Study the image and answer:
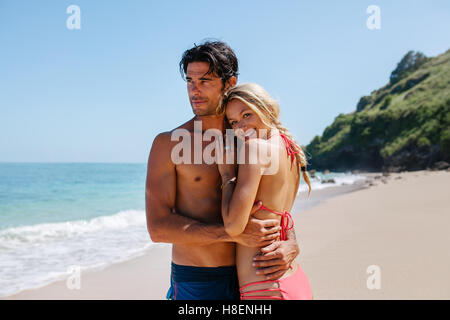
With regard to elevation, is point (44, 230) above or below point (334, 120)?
below

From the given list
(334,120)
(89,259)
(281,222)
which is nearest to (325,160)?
(334,120)

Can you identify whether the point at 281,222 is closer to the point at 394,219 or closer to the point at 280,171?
the point at 280,171

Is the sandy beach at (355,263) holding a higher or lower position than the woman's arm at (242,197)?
lower

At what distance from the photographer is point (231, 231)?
218 cm

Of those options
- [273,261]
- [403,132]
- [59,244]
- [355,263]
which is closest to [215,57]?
[273,261]

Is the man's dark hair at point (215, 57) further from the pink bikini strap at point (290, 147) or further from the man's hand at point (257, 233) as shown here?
the man's hand at point (257, 233)

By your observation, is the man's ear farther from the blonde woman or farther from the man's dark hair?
the blonde woman

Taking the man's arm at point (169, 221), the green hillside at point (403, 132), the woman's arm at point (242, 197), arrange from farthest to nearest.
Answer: the green hillside at point (403, 132) → the man's arm at point (169, 221) → the woman's arm at point (242, 197)

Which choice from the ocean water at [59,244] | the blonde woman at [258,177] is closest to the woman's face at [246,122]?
the blonde woman at [258,177]

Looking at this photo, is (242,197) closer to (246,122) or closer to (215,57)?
(246,122)

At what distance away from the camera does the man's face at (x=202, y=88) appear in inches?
105

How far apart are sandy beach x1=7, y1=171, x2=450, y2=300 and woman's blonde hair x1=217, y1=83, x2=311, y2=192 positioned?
11.4 ft

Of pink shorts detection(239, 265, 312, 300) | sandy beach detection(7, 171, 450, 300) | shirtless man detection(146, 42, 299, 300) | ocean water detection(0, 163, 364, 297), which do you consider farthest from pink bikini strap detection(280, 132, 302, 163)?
ocean water detection(0, 163, 364, 297)
